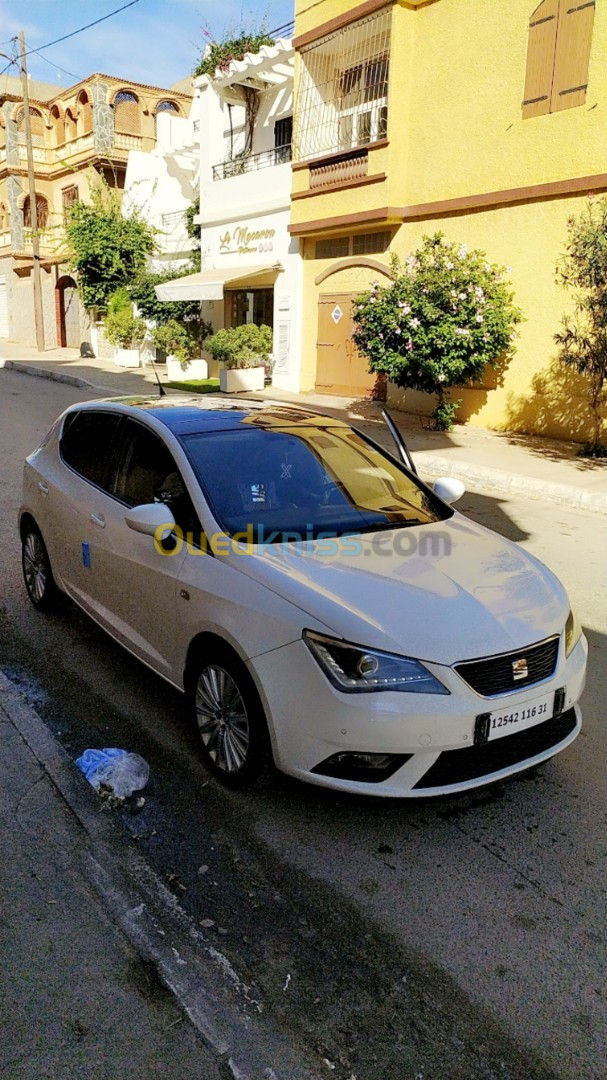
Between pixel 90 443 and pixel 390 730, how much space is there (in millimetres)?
2772

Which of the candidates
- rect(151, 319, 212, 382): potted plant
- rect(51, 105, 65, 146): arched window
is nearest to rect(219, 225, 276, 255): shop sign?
rect(151, 319, 212, 382): potted plant

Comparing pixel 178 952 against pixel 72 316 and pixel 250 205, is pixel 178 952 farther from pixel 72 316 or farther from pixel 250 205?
pixel 72 316

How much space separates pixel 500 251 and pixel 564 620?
12094 millimetres

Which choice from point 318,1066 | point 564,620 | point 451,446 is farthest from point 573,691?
point 451,446

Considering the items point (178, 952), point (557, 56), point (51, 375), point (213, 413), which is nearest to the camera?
point (178, 952)

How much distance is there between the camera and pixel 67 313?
1316 inches

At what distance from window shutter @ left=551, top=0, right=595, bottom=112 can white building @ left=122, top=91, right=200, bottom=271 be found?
1465cm

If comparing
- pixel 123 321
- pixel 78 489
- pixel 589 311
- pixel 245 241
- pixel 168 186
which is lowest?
pixel 78 489

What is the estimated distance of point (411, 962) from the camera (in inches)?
98.2

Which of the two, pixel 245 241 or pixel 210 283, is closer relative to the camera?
pixel 210 283

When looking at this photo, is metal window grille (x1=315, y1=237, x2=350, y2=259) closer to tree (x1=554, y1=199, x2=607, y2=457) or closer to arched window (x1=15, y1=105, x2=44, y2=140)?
tree (x1=554, y1=199, x2=607, y2=457)

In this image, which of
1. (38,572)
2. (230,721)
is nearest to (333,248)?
(38,572)

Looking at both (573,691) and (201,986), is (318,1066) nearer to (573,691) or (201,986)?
(201,986)

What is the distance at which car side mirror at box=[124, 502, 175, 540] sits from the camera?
3527 mm
